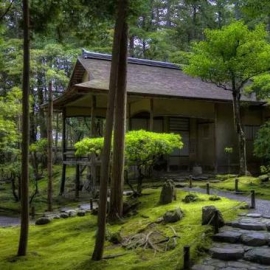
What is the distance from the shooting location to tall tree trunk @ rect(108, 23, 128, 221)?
902 cm

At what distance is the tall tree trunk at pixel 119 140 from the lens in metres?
9.02

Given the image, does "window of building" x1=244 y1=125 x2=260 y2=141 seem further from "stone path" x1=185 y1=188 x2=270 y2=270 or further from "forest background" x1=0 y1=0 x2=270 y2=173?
"stone path" x1=185 y1=188 x2=270 y2=270

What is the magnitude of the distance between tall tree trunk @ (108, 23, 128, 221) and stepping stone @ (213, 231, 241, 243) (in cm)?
297

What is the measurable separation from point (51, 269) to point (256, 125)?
1605 cm

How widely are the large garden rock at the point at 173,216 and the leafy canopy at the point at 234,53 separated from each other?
300 inches

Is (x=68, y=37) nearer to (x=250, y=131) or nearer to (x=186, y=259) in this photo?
(x=186, y=259)

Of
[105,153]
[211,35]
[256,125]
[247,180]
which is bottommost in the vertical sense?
[247,180]

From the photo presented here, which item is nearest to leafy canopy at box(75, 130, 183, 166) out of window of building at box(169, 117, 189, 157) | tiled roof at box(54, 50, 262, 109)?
tiled roof at box(54, 50, 262, 109)

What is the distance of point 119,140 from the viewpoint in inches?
356

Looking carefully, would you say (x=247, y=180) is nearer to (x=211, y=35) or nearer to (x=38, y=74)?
(x=211, y=35)

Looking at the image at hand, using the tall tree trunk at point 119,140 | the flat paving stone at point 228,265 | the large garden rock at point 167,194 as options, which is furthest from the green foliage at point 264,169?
the flat paving stone at point 228,265

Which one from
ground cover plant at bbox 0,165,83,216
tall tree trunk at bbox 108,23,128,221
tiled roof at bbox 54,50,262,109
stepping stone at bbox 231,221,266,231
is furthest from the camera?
ground cover plant at bbox 0,165,83,216

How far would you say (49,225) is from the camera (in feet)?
35.7

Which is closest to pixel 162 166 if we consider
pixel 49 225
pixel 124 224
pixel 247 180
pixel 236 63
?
pixel 247 180
